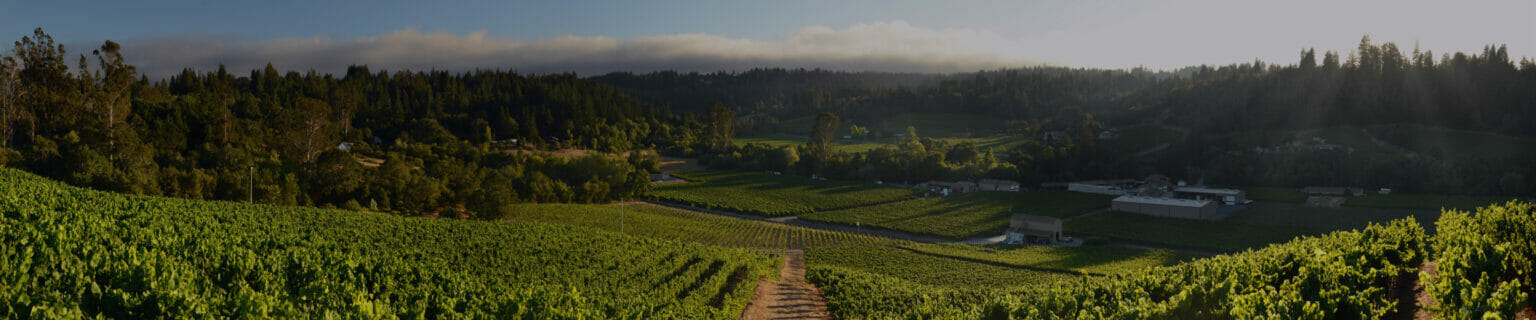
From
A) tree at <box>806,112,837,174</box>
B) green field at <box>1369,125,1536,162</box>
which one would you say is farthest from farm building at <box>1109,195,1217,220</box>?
tree at <box>806,112,837,174</box>

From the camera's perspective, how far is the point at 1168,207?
61.2m

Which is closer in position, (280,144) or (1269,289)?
(1269,289)

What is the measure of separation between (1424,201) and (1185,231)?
28.0 metres

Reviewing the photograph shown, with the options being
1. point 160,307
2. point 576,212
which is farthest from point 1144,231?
point 160,307

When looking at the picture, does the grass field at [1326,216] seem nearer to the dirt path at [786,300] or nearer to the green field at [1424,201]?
the green field at [1424,201]

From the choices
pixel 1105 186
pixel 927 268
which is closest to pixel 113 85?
pixel 927 268

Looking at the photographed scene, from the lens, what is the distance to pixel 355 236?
28.5m

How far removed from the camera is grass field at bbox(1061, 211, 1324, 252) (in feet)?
162

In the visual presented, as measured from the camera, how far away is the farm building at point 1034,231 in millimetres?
54031

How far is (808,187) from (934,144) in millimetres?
28514

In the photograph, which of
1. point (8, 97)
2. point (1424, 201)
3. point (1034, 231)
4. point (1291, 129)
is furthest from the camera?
point (1291, 129)

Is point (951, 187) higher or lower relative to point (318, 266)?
lower

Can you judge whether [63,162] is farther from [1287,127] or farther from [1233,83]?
[1233,83]

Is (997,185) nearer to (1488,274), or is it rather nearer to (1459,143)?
(1459,143)
